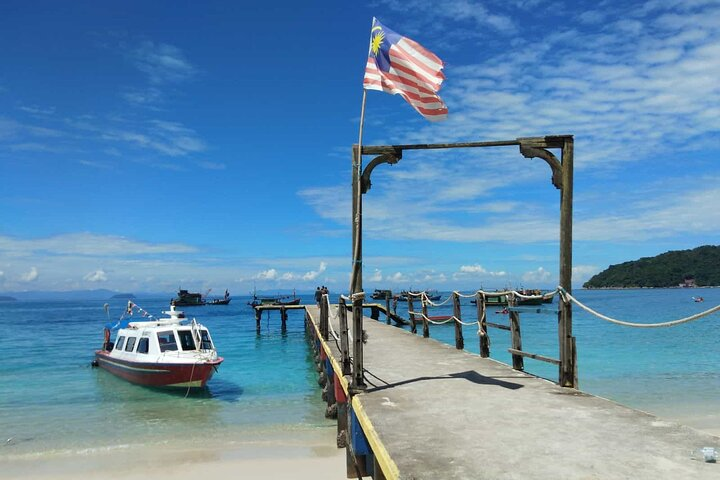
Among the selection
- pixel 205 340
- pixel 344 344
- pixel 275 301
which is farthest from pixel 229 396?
pixel 275 301

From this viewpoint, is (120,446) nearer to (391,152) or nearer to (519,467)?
(391,152)

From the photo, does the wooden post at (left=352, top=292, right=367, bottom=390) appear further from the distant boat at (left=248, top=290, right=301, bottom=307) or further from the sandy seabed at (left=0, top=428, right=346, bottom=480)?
the distant boat at (left=248, top=290, right=301, bottom=307)

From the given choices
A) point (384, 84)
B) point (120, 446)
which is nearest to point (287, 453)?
point (120, 446)

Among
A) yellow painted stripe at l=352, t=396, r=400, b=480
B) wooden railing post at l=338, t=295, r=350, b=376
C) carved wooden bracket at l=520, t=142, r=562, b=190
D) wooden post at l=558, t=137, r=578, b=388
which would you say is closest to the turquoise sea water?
wooden post at l=558, t=137, r=578, b=388

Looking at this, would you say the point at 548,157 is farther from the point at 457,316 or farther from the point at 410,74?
the point at 457,316

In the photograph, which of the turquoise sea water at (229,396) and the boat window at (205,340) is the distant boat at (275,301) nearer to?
the turquoise sea water at (229,396)

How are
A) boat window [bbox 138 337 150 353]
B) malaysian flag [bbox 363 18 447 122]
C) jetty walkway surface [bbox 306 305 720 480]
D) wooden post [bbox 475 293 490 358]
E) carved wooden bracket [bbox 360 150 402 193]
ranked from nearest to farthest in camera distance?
jetty walkway surface [bbox 306 305 720 480], malaysian flag [bbox 363 18 447 122], carved wooden bracket [bbox 360 150 402 193], wooden post [bbox 475 293 490 358], boat window [bbox 138 337 150 353]

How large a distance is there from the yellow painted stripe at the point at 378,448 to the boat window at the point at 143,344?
16.5m

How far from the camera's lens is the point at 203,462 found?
12406 millimetres

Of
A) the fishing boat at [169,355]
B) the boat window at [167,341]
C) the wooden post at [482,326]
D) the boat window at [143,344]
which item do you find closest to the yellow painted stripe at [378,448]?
the wooden post at [482,326]

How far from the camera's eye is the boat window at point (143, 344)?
69.8 ft

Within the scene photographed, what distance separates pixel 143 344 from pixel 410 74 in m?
17.9

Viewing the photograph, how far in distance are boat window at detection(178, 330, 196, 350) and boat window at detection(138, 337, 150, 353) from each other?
1.66 m

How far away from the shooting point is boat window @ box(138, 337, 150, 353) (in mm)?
21269
